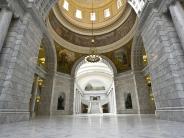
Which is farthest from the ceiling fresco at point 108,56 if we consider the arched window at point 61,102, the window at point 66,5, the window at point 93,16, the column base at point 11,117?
the column base at point 11,117

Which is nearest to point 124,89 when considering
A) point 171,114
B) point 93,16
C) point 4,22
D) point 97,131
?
point 171,114

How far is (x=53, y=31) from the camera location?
18469 millimetres

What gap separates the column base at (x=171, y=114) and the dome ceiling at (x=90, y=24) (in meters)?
13.1

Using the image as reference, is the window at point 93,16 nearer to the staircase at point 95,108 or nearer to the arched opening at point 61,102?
the arched opening at point 61,102

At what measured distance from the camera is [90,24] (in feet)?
81.1

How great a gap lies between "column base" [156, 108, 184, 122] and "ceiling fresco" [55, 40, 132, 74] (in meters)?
12.9

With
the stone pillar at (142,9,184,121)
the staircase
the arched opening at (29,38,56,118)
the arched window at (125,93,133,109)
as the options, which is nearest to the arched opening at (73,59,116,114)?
the staircase

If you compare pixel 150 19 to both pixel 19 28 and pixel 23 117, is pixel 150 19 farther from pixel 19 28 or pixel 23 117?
pixel 23 117

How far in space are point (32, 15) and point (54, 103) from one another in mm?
12964

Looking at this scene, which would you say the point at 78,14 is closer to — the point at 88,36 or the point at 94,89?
the point at 88,36

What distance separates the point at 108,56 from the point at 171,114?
16.2 m

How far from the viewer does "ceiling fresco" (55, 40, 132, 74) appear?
20.2 meters

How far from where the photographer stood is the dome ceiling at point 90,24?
19.2 meters

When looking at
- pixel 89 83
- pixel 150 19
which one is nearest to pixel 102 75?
pixel 89 83
